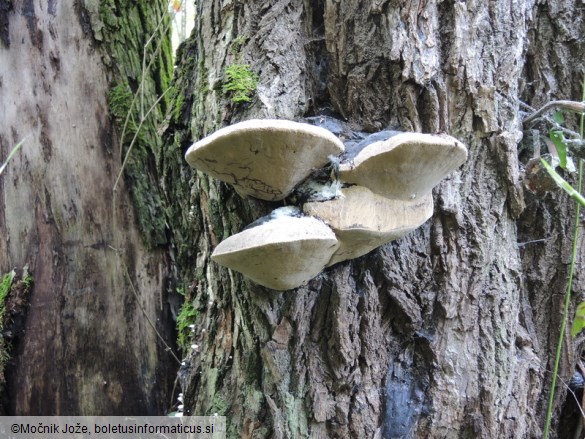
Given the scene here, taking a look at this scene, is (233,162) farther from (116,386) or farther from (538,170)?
(116,386)

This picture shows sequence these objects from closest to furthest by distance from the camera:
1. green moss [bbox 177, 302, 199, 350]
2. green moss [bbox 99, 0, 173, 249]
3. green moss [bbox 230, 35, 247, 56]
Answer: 1. green moss [bbox 230, 35, 247, 56]
2. green moss [bbox 177, 302, 199, 350]
3. green moss [bbox 99, 0, 173, 249]

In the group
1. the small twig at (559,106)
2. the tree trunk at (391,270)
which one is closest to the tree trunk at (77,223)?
the tree trunk at (391,270)

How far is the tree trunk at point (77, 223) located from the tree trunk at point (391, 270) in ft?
3.62

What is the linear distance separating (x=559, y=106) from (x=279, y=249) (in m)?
1.27

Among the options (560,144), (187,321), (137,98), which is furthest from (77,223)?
(560,144)

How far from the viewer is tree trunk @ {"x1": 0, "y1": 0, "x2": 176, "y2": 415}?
250cm

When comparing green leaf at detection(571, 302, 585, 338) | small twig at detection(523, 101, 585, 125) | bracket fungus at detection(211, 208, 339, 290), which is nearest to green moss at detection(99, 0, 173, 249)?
bracket fungus at detection(211, 208, 339, 290)

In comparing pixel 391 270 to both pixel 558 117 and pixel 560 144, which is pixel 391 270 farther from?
pixel 558 117

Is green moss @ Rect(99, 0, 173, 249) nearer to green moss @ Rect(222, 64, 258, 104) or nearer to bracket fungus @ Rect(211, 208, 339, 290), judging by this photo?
green moss @ Rect(222, 64, 258, 104)

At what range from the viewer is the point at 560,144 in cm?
160

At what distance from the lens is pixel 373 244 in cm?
141

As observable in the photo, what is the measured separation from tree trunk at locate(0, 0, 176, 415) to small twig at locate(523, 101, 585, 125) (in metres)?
2.15

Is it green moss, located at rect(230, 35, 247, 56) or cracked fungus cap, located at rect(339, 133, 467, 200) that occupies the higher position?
green moss, located at rect(230, 35, 247, 56)

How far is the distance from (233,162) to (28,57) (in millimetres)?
2099
